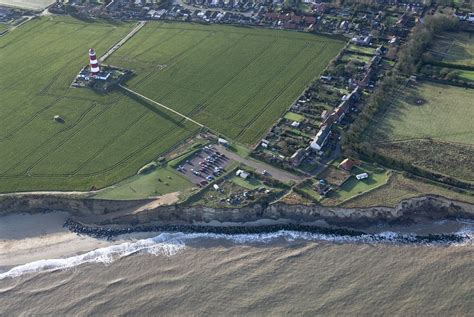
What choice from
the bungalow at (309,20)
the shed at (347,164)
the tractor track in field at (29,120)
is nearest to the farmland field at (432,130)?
the shed at (347,164)

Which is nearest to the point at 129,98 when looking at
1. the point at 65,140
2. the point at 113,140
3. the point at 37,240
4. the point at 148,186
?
the point at 113,140

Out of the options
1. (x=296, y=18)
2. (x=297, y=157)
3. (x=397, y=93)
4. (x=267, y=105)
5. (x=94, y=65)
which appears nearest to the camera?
(x=297, y=157)

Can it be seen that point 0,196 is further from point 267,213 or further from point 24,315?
point 267,213

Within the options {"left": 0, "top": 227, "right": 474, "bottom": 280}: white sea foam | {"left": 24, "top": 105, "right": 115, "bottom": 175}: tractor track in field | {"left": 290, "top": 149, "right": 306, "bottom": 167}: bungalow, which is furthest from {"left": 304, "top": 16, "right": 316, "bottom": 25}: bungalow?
{"left": 0, "top": 227, "right": 474, "bottom": 280}: white sea foam

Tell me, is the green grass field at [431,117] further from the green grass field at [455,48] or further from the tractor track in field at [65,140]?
the tractor track in field at [65,140]

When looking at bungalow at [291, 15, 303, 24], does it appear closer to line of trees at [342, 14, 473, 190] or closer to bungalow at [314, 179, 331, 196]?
line of trees at [342, 14, 473, 190]

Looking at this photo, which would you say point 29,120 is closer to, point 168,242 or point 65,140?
point 65,140
